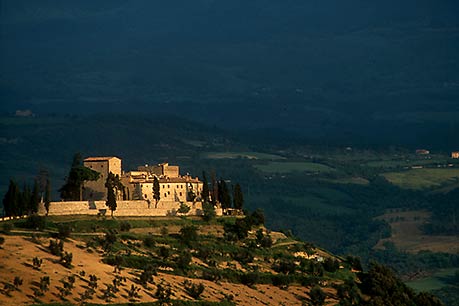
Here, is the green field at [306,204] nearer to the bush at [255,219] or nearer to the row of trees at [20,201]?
the bush at [255,219]

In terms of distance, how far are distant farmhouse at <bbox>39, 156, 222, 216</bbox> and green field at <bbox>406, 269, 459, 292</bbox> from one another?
38.1 meters

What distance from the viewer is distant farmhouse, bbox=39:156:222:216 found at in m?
91.0

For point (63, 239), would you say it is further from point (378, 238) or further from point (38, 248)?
point (378, 238)

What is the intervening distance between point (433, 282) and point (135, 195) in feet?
170

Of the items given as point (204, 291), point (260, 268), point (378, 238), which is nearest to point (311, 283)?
point (260, 268)

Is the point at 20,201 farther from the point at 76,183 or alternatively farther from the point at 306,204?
the point at 306,204

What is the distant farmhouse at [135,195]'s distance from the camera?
9103 cm

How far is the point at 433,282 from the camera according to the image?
140 meters

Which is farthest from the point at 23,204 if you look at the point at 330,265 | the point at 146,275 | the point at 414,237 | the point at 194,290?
the point at 414,237

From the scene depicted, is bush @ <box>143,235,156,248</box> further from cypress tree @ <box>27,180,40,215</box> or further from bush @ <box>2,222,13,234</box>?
bush @ <box>2,222,13,234</box>

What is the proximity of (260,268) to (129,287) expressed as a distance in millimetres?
15608

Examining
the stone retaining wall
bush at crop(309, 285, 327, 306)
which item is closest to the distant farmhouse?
the stone retaining wall

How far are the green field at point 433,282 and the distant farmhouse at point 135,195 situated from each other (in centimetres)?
3809

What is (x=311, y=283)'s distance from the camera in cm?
9100
